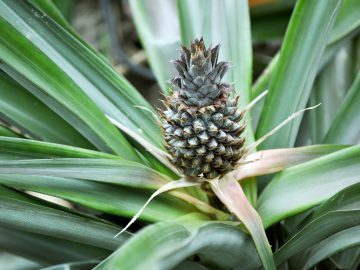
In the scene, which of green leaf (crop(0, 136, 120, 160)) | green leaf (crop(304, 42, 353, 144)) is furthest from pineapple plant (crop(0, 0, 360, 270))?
green leaf (crop(304, 42, 353, 144))

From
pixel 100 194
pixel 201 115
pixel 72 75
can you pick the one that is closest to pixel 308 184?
pixel 201 115

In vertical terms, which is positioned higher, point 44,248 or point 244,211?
point 44,248

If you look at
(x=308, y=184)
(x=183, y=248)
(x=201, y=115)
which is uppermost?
(x=201, y=115)

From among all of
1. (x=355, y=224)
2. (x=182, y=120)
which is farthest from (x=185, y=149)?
(x=355, y=224)

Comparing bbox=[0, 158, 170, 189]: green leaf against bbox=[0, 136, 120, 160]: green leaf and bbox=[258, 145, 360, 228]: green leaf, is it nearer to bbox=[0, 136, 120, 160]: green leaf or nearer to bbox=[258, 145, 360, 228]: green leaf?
bbox=[0, 136, 120, 160]: green leaf

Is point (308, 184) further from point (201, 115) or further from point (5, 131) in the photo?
point (5, 131)

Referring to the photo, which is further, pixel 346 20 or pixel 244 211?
pixel 346 20

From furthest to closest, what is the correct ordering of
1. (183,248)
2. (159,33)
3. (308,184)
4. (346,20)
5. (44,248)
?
(159,33) → (346,20) → (44,248) → (308,184) → (183,248)

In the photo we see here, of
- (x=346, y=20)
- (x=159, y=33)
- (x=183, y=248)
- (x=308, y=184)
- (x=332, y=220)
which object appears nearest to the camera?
(x=183, y=248)
